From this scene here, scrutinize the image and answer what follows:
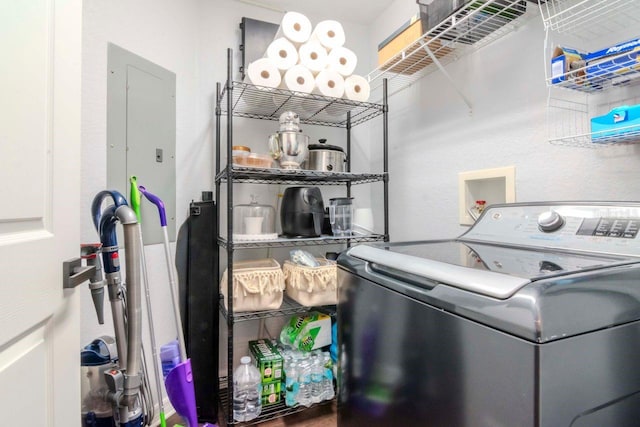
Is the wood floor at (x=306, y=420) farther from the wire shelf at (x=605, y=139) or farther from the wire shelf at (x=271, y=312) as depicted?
the wire shelf at (x=605, y=139)

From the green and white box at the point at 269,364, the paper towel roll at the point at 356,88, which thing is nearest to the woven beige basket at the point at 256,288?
the green and white box at the point at 269,364

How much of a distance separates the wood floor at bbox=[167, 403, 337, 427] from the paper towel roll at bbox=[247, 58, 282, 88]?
1673 mm

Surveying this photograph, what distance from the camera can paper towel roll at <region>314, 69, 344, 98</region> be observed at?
155 centimetres

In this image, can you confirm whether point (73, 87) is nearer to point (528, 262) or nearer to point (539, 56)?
point (528, 262)

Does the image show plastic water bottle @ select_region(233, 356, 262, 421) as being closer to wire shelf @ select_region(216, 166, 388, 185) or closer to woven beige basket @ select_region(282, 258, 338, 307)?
woven beige basket @ select_region(282, 258, 338, 307)

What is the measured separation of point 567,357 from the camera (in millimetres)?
440

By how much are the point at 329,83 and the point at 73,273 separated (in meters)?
1.32

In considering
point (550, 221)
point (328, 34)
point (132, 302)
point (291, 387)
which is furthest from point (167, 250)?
point (550, 221)

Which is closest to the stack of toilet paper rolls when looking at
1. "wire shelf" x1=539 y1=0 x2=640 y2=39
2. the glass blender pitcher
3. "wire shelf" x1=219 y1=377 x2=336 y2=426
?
the glass blender pitcher

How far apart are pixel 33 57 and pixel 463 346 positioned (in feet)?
3.07

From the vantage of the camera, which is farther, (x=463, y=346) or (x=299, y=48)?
(x=299, y=48)

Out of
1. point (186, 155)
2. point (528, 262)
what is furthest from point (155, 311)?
point (528, 262)

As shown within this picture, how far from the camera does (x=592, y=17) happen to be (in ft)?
3.20

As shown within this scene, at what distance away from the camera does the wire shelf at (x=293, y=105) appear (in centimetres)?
155
